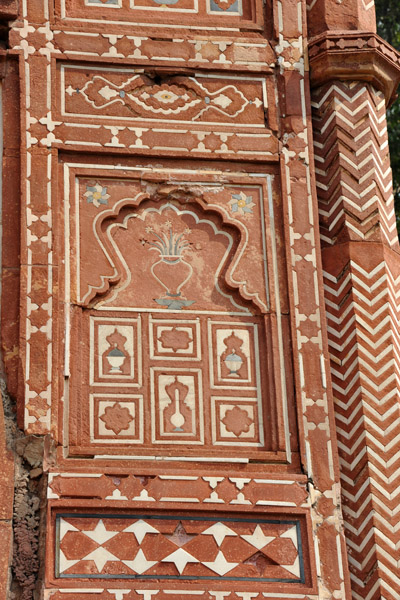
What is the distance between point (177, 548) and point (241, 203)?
2110 millimetres

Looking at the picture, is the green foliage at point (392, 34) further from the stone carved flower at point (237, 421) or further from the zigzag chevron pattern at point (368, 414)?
the stone carved flower at point (237, 421)

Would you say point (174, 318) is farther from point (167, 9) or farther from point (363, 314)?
point (167, 9)

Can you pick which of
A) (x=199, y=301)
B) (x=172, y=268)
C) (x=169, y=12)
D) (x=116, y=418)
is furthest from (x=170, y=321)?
→ (x=169, y=12)

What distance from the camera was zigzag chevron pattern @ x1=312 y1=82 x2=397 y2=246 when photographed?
27.2 feet

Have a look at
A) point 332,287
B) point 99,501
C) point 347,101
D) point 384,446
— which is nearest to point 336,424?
point 384,446

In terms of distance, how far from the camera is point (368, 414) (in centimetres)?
781

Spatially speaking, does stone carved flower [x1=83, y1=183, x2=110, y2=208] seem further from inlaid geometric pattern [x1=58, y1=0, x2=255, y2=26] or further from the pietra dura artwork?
inlaid geometric pattern [x1=58, y1=0, x2=255, y2=26]

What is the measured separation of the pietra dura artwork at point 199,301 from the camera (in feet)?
24.4

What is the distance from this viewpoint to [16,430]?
759 centimetres

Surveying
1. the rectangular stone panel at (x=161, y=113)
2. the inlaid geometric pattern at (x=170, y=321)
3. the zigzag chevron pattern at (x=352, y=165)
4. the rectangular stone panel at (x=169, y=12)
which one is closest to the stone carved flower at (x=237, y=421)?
the inlaid geometric pattern at (x=170, y=321)

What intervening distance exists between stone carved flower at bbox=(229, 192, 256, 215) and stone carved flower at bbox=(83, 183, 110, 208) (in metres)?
0.74

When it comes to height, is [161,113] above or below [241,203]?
above

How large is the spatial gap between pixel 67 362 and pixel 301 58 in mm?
2471

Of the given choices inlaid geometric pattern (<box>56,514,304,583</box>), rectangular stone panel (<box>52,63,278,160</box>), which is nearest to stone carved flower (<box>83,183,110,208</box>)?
rectangular stone panel (<box>52,63,278,160</box>)
